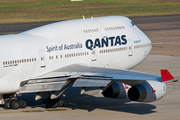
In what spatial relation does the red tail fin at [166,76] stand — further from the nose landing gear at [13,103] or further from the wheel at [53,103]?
the nose landing gear at [13,103]

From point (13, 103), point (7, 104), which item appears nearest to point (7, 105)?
point (7, 104)

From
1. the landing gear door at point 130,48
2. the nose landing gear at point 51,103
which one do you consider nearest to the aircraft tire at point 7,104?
the nose landing gear at point 51,103

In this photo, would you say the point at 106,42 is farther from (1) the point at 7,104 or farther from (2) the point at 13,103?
(1) the point at 7,104

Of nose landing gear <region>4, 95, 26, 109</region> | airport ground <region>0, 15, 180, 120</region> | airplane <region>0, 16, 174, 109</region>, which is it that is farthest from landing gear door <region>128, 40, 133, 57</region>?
nose landing gear <region>4, 95, 26, 109</region>

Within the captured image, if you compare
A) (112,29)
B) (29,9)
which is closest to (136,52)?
(112,29)

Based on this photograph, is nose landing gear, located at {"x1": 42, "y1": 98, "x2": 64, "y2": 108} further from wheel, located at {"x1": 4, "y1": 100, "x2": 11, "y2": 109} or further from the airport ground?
wheel, located at {"x1": 4, "y1": 100, "x2": 11, "y2": 109}

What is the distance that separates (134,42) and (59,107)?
10167mm

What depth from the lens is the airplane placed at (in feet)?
93.9

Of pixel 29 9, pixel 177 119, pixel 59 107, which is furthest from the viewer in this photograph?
pixel 29 9

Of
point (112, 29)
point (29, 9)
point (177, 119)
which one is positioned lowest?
point (177, 119)

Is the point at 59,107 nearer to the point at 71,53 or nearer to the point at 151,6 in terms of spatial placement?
the point at 71,53

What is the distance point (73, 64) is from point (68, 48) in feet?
4.87

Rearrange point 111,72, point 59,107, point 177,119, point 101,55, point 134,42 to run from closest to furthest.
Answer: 1. point 177,119
2. point 111,72
3. point 59,107
4. point 101,55
5. point 134,42

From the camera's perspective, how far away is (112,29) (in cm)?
3575
